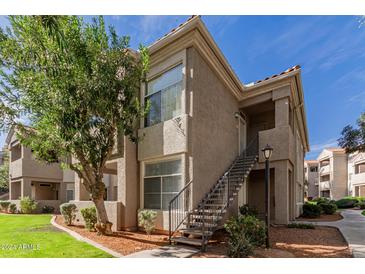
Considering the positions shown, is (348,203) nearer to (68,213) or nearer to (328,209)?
(328,209)

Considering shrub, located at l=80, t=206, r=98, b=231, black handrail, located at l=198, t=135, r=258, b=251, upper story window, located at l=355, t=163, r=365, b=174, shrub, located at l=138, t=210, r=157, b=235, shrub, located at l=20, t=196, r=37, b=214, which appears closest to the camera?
black handrail, located at l=198, t=135, r=258, b=251

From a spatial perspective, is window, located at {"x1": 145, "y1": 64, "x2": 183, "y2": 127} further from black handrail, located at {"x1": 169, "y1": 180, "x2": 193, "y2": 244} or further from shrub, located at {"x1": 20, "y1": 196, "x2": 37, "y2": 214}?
shrub, located at {"x1": 20, "y1": 196, "x2": 37, "y2": 214}

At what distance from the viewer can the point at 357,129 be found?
11.4m

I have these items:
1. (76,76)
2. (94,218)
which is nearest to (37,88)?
(76,76)

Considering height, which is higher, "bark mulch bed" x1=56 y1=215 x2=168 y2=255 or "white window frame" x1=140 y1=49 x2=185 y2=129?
"white window frame" x1=140 y1=49 x2=185 y2=129

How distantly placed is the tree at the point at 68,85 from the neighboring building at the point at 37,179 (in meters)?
12.2

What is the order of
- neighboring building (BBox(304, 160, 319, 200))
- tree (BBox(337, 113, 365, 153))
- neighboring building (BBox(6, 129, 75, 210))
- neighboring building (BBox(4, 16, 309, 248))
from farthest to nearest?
neighboring building (BBox(304, 160, 319, 200))
neighboring building (BBox(6, 129, 75, 210))
tree (BBox(337, 113, 365, 153))
neighboring building (BBox(4, 16, 309, 248))

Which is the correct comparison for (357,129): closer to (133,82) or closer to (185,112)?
(185,112)

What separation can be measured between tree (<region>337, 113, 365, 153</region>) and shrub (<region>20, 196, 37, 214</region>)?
19.1m

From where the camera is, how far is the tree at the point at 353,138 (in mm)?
10977

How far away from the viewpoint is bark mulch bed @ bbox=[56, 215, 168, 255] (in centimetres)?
663

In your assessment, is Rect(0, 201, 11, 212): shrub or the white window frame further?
Rect(0, 201, 11, 212): shrub

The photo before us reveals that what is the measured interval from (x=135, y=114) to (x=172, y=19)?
3.13 m

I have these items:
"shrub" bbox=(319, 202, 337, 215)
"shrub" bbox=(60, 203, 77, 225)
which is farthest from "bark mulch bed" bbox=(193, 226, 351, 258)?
"shrub" bbox=(319, 202, 337, 215)
